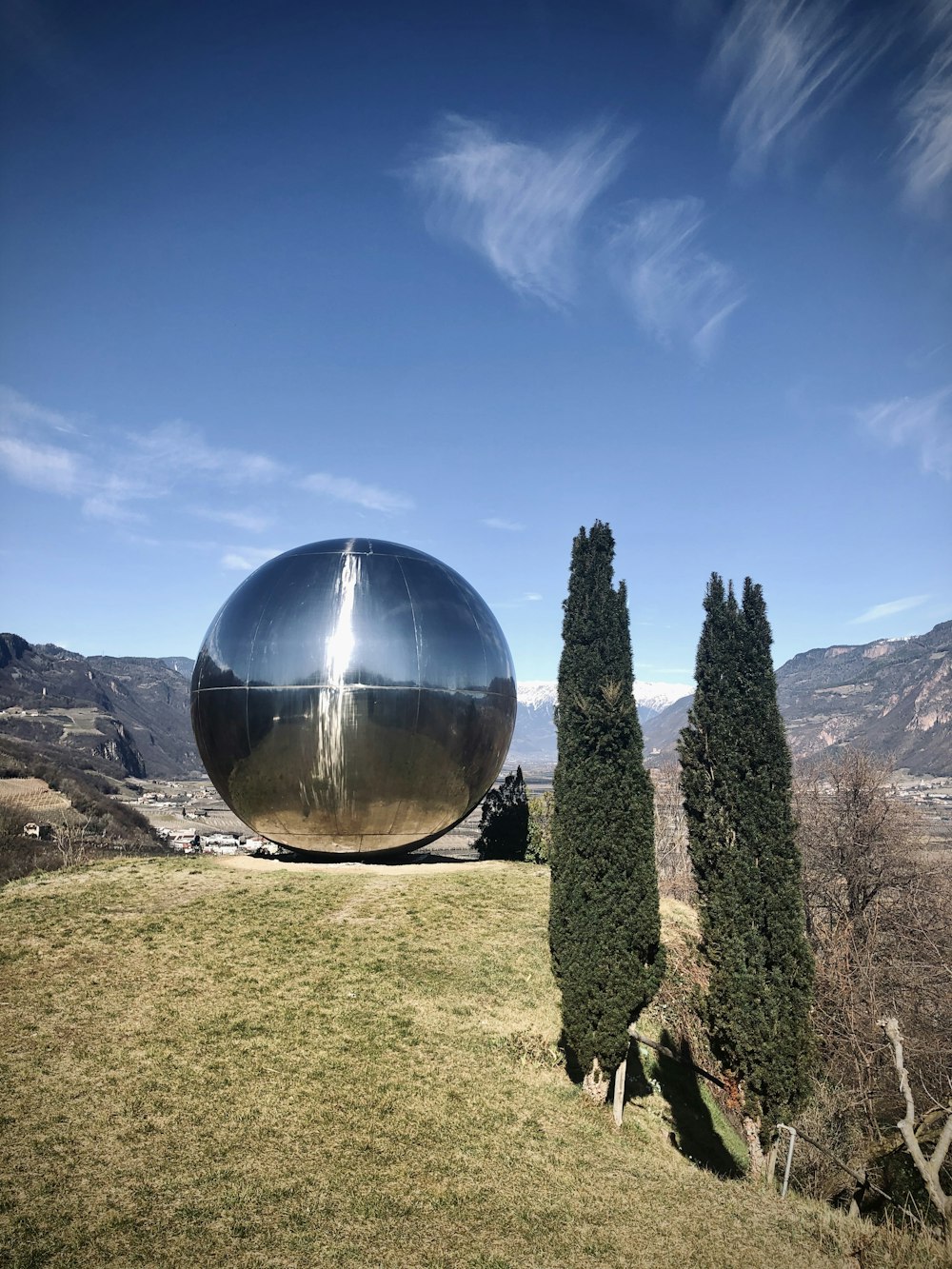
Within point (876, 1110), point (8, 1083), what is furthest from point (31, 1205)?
point (876, 1110)

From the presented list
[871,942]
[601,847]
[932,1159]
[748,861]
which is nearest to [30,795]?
[871,942]

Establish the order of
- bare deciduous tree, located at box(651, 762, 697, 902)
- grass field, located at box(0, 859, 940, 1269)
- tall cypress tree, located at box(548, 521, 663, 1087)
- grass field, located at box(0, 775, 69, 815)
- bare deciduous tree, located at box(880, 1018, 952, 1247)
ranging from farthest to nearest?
grass field, located at box(0, 775, 69, 815) → bare deciduous tree, located at box(651, 762, 697, 902) → tall cypress tree, located at box(548, 521, 663, 1087) → bare deciduous tree, located at box(880, 1018, 952, 1247) → grass field, located at box(0, 859, 940, 1269)

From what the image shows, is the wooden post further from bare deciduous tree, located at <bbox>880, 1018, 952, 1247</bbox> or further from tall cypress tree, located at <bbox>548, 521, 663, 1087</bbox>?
bare deciduous tree, located at <bbox>880, 1018, 952, 1247</bbox>

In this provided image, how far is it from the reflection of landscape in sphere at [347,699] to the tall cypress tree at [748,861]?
285 inches

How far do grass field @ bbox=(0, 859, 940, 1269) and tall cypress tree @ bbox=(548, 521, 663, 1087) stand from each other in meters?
1.56

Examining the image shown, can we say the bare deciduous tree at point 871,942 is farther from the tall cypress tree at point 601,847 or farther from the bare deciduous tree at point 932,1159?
the tall cypress tree at point 601,847

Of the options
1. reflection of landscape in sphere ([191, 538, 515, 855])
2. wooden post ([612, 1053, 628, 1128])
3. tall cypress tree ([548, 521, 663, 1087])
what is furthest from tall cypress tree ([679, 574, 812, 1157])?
reflection of landscape in sphere ([191, 538, 515, 855])

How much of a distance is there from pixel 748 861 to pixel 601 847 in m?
2.54

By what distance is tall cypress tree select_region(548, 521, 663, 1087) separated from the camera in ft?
43.7

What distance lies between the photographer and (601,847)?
45.2 feet

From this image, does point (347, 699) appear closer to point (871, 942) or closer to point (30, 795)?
point (871, 942)

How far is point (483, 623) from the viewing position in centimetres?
2159

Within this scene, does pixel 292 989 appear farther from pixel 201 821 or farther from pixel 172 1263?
pixel 201 821

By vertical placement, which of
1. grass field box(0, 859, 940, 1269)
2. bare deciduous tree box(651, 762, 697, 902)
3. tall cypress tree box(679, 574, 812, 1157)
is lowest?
bare deciduous tree box(651, 762, 697, 902)
